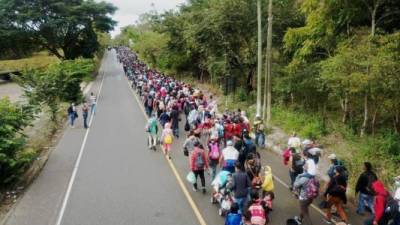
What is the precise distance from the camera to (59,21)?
180 feet

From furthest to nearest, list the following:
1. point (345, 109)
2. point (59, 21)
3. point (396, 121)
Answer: point (59, 21)
point (345, 109)
point (396, 121)

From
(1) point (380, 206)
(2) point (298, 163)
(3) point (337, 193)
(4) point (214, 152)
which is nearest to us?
(1) point (380, 206)

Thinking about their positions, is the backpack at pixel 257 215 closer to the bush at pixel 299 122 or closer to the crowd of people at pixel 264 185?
the crowd of people at pixel 264 185

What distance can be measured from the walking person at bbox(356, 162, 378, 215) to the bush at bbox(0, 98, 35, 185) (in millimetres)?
9950

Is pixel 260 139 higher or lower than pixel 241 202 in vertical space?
lower

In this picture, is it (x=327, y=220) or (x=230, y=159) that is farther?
(x=230, y=159)

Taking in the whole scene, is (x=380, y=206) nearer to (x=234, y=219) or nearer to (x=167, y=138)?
(x=234, y=219)

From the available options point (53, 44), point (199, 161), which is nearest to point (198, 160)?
point (199, 161)

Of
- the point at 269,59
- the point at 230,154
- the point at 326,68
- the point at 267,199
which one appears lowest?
the point at 267,199

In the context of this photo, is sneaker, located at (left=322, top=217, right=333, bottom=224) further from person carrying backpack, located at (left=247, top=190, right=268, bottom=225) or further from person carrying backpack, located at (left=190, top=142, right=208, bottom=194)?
person carrying backpack, located at (left=190, top=142, right=208, bottom=194)

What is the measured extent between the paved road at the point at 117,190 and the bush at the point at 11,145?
79 centimetres

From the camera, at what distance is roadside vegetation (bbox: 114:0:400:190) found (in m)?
13.6

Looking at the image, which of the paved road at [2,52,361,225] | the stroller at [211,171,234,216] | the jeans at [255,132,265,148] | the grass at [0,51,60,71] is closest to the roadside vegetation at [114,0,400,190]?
the jeans at [255,132,265,148]

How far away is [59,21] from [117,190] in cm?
4751
